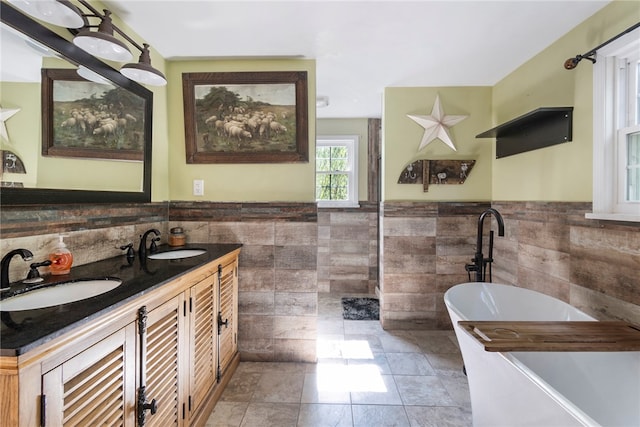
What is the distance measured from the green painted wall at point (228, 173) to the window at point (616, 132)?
178 cm

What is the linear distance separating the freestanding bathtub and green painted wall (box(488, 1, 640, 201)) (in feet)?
2.71

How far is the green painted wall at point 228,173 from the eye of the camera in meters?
2.22

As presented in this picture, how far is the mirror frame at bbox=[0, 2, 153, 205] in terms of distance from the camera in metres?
1.10

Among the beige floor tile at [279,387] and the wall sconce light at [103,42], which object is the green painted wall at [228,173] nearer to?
the wall sconce light at [103,42]

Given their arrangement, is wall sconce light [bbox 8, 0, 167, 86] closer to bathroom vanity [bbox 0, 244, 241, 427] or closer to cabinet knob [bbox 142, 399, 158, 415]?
bathroom vanity [bbox 0, 244, 241, 427]

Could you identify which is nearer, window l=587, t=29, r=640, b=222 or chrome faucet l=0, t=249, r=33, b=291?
chrome faucet l=0, t=249, r=33, b=291

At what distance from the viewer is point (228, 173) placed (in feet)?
7.43

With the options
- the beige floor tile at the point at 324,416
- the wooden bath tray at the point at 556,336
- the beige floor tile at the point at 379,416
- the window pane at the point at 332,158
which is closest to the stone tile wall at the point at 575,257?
the wooden bath tray at the point at 556,336

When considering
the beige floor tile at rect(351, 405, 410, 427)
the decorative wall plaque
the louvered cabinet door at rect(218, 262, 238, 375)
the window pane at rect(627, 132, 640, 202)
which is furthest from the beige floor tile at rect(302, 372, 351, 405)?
the window pane at rect(627, 132, 640, 202)

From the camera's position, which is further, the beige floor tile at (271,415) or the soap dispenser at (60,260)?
the beige floor tile at (271,415)

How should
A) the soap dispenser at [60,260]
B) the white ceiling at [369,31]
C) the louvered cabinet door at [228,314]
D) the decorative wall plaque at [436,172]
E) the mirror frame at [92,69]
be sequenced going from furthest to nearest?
the decorative wall plaque at [436,172], the louvered cabinet door at [228,314], the white ceiling at [369,31], the soap dispenser at [60,260], the mirror frame at [92,69]

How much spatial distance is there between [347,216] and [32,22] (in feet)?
10.4

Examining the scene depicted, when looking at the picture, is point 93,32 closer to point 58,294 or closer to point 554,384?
point 58,294

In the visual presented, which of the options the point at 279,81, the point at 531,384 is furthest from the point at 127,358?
the point at 279,81
